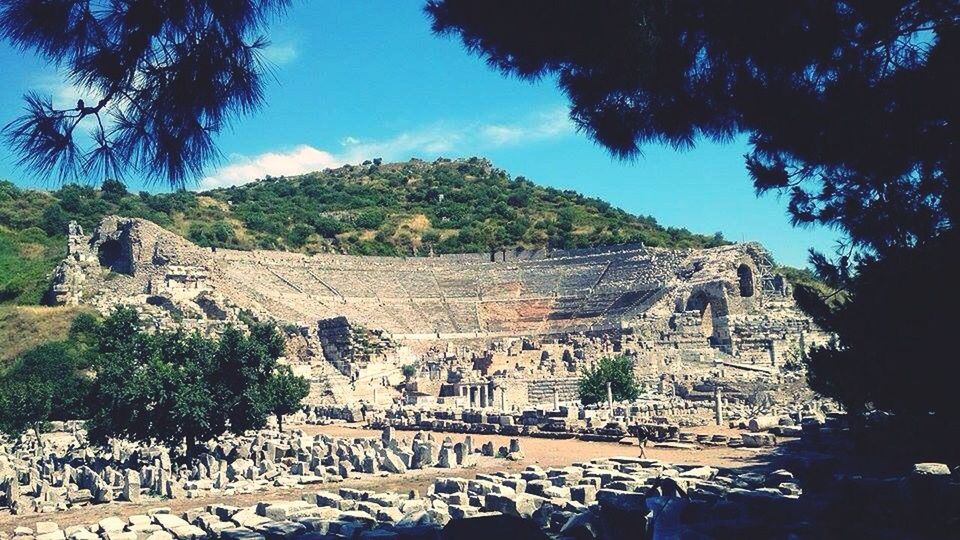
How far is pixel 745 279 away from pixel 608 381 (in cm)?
2553

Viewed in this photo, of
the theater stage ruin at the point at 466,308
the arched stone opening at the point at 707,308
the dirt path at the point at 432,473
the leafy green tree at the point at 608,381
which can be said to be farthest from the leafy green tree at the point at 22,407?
the arched stone opening at the point at 707,308

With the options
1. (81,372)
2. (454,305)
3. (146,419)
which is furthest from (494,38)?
(454,305)

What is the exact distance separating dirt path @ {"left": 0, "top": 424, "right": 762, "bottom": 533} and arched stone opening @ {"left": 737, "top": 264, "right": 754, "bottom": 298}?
99.5 feet

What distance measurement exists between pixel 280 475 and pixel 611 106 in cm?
1095

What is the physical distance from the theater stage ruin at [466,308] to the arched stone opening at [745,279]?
3.6 inches

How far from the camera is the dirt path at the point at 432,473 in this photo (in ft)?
40.6

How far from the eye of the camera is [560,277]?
179 ft

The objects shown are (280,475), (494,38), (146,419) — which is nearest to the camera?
(494,38)

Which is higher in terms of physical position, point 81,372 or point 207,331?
point 207,331

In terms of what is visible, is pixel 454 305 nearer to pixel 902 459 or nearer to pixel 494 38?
pixel 902 459

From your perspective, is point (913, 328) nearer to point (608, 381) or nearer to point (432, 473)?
point (432, 473)

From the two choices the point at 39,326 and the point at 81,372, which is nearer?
the point at 81,372

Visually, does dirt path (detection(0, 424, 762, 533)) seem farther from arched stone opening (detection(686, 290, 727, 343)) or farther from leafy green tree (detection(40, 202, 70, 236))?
leafy green tree (detection(40, 202, 70, 236))

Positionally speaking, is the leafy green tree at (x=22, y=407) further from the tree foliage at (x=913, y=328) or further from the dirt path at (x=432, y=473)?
the tree foliage at (x=913, y=328)
